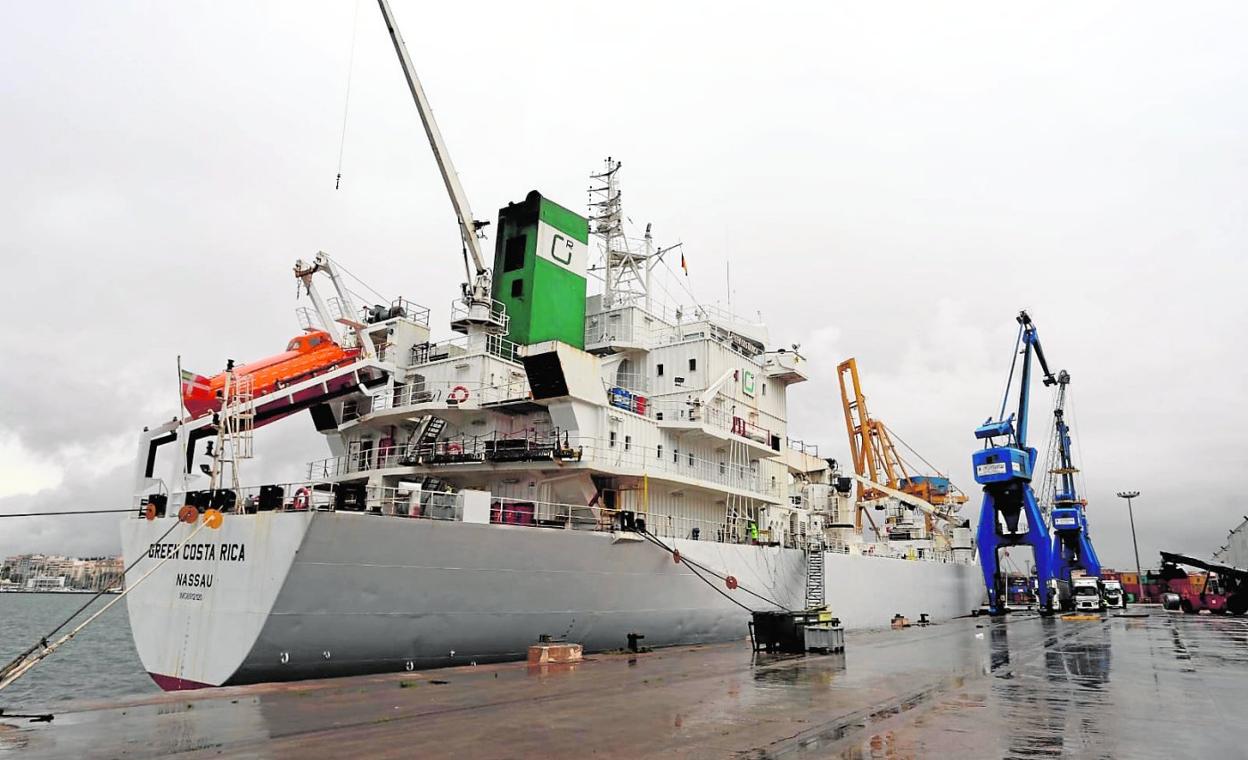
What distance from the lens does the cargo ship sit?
14.0 metres

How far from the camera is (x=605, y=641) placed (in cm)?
1827

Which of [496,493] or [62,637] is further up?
[496,493]

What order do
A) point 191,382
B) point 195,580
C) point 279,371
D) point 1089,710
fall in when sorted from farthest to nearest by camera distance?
1. point 279,371
2. point 191,382
3. point 195,580
4. point 1089,710

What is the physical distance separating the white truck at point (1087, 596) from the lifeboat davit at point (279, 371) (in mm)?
40134

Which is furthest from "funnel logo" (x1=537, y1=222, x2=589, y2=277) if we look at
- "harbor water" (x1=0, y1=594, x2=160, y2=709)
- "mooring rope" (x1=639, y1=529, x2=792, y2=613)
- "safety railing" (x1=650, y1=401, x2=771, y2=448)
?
"harbor water" (x1=0, y1=594, x2=160, y2=709)

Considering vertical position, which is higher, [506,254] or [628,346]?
[506,254]

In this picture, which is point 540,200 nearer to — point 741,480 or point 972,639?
point 741,480

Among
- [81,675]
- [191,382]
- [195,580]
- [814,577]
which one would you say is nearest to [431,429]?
[191,382]

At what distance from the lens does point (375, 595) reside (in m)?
14.1

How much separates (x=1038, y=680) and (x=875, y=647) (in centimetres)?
657

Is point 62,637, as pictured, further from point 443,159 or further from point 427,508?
point 443,159

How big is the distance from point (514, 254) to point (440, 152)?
433 centimetres

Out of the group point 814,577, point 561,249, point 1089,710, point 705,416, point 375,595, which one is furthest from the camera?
point 814,577

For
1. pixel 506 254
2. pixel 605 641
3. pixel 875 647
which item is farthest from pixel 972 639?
pixel 506 254
